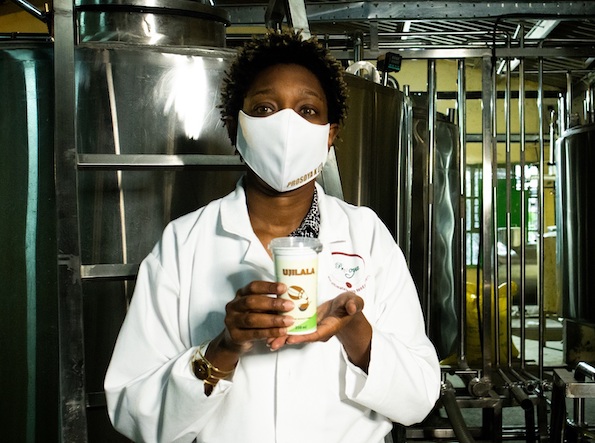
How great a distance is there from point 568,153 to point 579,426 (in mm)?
2242

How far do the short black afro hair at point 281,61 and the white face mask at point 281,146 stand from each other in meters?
0.08

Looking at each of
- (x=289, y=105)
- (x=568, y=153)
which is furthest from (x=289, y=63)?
(x=568, y=153)

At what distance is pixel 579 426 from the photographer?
6.86 ft

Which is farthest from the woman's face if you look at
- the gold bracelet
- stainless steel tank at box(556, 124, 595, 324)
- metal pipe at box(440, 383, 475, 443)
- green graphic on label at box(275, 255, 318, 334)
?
stainless steel tank at box(556, 124, 595, 324)

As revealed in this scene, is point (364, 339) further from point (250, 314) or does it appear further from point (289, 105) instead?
point (289, 105)

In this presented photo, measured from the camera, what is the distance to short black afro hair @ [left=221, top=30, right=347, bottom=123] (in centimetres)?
121

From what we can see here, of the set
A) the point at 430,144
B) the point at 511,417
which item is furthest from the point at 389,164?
the point at 511,417

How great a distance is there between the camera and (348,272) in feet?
3.88

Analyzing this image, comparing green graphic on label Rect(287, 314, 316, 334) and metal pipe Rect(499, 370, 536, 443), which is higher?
green graphic on label Rect(287, 314, 316, 334)

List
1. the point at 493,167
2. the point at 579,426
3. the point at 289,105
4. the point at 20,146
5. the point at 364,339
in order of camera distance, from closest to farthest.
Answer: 1. the point at 364,339
2. the point at 289,105
3. the point at 20,146
4. the point at 579,426
5. the point at 493,167

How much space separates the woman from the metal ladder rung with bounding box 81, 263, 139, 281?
370 millimetres

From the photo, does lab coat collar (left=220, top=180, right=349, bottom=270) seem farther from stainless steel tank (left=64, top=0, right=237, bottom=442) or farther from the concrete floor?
the concrete floor

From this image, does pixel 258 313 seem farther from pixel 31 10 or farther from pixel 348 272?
pixel 31 10

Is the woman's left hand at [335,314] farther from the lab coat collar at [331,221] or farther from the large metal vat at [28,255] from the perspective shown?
the large metal vat at [28,255]
